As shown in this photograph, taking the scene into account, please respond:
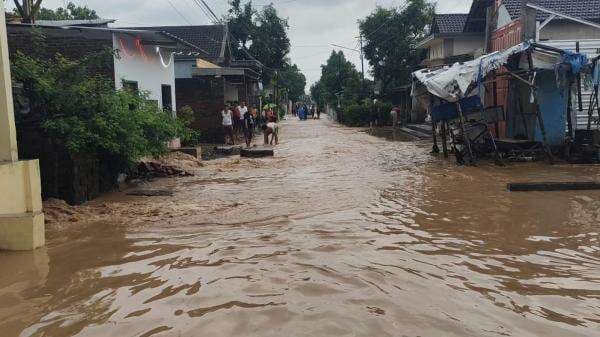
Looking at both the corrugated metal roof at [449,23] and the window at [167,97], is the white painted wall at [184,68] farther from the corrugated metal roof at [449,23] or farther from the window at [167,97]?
the corrugated metal roof at [449,23]

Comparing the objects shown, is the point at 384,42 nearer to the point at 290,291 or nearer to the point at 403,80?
the point at 403,80

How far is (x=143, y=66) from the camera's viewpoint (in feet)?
52.2

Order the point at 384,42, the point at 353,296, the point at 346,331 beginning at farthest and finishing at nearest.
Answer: the point at 384,42
the point at 353,296
the point at 346,331

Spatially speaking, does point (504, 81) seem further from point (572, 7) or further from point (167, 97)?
point (167, 97)

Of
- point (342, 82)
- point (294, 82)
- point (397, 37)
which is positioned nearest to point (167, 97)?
point (397, 37)

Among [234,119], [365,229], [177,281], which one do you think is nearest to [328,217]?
[365,229]

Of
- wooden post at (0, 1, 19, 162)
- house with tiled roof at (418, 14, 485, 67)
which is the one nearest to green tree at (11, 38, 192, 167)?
wooden post at (0, 1, 19, 162)

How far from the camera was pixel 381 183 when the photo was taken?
10.9 metres

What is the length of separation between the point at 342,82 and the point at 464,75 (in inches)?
1980

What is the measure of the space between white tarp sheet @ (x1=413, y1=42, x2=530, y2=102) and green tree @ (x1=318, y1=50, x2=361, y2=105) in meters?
33.5

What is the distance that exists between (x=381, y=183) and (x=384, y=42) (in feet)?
107

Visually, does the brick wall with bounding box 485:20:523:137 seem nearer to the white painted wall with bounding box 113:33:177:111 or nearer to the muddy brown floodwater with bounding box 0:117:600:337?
the muddy brown floodwater with bounding box 0:117:600:337

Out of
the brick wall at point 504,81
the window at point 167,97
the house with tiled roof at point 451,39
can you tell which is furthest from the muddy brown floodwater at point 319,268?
the house with tiled roof at point 451,39

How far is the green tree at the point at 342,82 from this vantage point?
165ft
